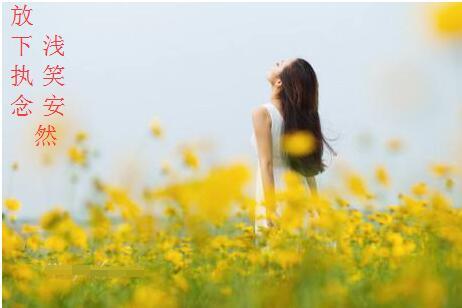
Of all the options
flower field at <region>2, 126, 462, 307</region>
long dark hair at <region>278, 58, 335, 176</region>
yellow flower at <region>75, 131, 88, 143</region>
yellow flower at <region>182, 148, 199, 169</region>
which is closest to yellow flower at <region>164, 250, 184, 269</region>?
flower field at <region>2, 126, 462, 307</region>

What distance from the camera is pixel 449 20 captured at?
6.69 ft

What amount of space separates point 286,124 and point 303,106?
0.18 m

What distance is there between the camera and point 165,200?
6.98ft

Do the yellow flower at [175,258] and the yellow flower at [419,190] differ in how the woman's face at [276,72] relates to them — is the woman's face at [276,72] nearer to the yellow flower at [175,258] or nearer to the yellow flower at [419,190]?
the yellow flower at [419,190]

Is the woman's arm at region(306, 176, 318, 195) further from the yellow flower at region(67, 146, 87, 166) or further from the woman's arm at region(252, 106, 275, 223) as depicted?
the yellow flower at region(67, 146, 87, 166)

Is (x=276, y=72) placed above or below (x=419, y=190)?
above

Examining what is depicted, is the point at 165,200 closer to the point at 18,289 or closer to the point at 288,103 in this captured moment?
the point at 18,289

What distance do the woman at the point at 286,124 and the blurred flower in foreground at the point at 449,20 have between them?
4.90 feet

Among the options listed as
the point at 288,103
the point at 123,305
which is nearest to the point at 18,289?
the point at 123,305

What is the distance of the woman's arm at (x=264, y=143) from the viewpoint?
3.46 meters

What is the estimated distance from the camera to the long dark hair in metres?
3.63

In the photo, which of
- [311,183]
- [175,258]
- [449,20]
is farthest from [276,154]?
[449,20]

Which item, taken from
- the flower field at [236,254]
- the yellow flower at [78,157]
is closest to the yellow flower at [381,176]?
the flower field at [236,254]

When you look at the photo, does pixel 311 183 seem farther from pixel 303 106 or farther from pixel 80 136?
pixel 80 136
